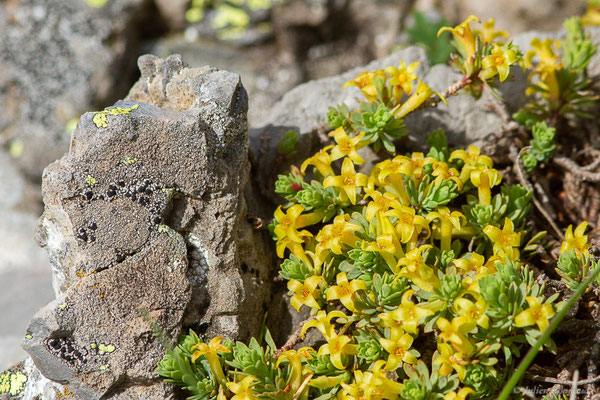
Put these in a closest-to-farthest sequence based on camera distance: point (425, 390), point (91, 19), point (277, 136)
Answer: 1. point (425, 390)
2. point (277, 136)
3. point (91, 19)

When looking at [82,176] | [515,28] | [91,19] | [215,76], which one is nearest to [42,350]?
[82,176]

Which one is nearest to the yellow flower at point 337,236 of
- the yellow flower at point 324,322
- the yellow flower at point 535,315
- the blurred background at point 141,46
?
the yellow flower at point 324,322

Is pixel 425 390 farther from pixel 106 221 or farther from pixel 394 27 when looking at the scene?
pixel 394 27

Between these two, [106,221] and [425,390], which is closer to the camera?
[425,390]

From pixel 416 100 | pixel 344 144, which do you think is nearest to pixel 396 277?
pixel 344 144

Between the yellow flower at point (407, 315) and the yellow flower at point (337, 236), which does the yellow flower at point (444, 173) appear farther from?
the yellow flower at point (407, 315)

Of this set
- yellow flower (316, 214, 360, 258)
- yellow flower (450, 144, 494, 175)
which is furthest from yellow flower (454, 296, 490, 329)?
yellow flower (450, 144, 494, 175)

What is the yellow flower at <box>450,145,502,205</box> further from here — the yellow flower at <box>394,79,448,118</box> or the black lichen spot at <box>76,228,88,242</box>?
the black lichen spot at <box>76,228,88,242</box>
